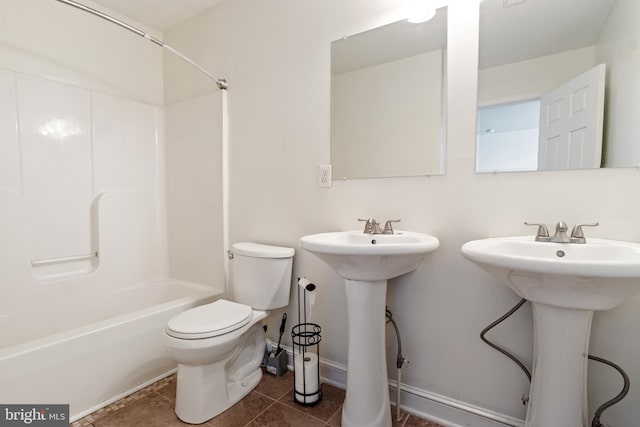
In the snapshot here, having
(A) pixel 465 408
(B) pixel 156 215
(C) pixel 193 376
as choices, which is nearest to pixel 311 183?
(C) pixel 193 376

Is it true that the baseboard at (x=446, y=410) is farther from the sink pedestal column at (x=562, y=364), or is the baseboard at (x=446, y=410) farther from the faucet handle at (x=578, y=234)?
the faucet handle at (x=578, y=234)

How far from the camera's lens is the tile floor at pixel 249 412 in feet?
4.42

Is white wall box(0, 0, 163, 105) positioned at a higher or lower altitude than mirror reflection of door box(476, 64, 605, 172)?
higher

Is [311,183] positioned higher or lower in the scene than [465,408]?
higher

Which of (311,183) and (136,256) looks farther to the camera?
(136,256)

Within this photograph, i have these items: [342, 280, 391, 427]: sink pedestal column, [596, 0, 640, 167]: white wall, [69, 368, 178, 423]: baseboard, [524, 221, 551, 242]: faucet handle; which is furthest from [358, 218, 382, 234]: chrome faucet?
[69, 368, 178, 423]: baseboard

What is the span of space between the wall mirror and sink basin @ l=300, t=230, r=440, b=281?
44cm

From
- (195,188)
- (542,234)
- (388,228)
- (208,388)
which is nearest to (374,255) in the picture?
(388,228)

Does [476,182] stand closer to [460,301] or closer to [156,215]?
[460,301]

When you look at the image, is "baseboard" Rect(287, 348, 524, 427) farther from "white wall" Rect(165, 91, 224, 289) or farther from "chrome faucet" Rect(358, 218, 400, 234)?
"white wall" Rect(165, 91, 224, 289)

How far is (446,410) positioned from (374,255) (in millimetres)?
860

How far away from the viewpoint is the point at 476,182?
1.26 metres

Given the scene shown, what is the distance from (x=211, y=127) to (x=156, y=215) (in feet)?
2.85

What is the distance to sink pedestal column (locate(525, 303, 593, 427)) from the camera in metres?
0.91
